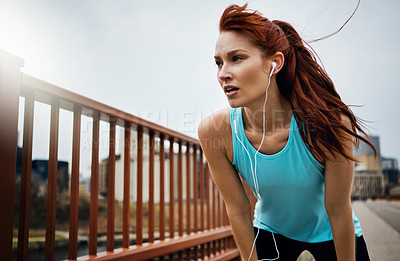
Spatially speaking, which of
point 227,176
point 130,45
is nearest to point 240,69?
point 227,176

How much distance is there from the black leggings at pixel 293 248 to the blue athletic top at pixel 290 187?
0.03 m

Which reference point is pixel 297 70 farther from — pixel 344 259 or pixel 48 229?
pixel 48 229

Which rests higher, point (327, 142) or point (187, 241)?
point (327, 142)

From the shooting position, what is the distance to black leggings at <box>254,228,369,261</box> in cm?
158

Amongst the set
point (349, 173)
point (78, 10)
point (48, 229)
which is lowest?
point (48, 229)

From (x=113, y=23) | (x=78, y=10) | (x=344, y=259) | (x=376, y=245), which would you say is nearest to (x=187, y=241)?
(x=344, y=259)

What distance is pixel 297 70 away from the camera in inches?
62.0

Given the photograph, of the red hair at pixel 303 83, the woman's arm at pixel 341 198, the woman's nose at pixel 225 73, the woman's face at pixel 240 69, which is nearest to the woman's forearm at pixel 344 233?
the woman's arm at pixel 341 198

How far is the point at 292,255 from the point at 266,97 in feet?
2.66

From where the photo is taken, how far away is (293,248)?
1674mm

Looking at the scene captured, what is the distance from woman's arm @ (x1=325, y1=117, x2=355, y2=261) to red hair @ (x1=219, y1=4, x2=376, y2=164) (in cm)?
3

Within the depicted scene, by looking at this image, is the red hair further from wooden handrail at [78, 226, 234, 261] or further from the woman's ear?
wooden handrail at [78, 226, 234, 261]

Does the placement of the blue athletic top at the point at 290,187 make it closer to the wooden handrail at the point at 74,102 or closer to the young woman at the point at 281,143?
the young woman at the point at 281,143

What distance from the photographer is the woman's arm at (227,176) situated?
1667mm
